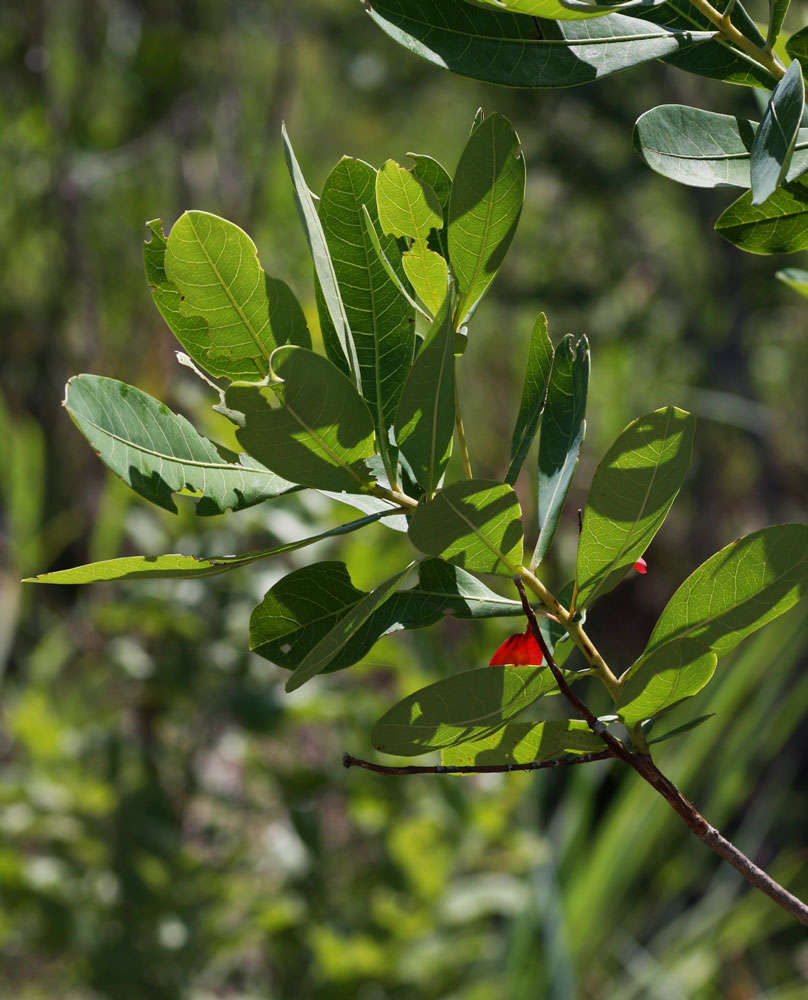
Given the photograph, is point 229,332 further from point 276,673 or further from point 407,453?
point 276,673

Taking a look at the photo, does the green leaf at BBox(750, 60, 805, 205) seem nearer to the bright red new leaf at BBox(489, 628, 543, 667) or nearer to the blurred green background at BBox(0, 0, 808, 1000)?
the bright red new leaf at BBox(489, 628, 543, 667)

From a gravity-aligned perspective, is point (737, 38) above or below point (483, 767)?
above

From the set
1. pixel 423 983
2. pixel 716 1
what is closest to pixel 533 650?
pixel 716 1

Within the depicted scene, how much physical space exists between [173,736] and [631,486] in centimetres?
100

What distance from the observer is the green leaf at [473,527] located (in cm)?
15

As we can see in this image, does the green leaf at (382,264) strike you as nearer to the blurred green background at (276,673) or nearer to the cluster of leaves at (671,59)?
the cluster of leaves at (671,59)

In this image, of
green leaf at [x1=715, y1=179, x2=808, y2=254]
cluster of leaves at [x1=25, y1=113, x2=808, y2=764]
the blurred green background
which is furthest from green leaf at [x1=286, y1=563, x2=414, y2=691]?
the blurred green background

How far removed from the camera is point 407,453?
6.8 inches

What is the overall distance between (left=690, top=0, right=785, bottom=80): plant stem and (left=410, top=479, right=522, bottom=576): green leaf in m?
0.11

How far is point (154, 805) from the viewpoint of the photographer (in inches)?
32.3

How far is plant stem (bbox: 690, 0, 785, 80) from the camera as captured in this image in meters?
0.18

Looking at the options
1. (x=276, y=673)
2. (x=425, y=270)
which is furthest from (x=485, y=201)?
(x=276, y=673)

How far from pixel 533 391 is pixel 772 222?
0.21 ft

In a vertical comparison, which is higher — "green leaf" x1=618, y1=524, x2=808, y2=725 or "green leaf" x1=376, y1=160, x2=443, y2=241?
"green leaf" x1=376, y1=160, x2=443, y2=241
